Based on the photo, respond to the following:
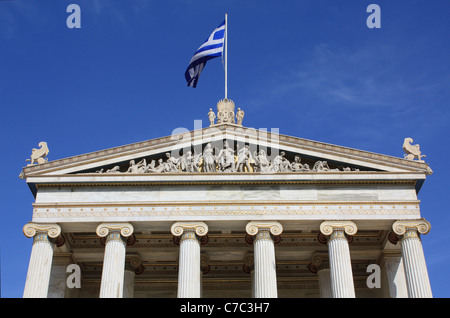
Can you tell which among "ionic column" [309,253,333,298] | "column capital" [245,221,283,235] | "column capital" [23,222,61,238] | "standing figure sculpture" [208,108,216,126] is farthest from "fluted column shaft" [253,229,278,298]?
"column capital" [23,222,61,238]

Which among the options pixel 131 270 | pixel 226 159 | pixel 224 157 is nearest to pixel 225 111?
pixel 224 157

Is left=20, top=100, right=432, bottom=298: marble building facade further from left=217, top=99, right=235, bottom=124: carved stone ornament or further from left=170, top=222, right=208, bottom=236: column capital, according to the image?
left=217, top=99, right=235, bottom=124: carved stone ornament

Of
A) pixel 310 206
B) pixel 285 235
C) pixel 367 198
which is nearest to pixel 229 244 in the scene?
pixel 285 235

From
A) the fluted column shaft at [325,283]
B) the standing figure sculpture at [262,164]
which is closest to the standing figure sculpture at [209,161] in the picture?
the standing figure sculpture at [262,164]

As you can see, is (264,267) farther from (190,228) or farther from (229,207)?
(190,228)

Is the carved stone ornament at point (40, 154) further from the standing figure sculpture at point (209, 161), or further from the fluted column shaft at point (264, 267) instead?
the fluted column shaft at point (264, 267)

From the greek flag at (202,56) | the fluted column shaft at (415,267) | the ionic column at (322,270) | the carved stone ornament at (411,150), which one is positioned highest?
the greek flag at (202,56)

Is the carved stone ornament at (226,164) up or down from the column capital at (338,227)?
up

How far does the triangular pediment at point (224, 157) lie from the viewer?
33812mm

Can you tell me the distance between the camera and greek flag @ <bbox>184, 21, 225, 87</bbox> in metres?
39.2

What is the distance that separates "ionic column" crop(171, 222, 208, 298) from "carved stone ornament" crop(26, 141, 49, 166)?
806 cm

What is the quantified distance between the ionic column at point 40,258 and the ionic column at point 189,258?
6.04 meters

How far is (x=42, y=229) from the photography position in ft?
106
